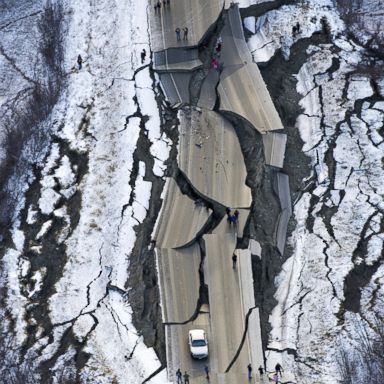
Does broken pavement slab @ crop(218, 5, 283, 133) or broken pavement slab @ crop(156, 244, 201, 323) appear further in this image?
broken pavement slab @ crop(218, 5, 283, 133)

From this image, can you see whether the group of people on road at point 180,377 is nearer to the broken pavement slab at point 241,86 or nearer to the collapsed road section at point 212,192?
the collapsed road section at point 212,192

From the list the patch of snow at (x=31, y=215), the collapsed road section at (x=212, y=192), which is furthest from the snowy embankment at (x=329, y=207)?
the patch of snow at (x=31, y=215)

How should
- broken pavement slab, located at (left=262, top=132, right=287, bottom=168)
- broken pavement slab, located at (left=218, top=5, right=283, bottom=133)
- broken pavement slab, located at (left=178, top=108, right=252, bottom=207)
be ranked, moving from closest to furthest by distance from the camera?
broken pavement slab, located at (left=178, top=108, right=252, bottom=207), broken pavement slab, located at (left=262, top=132, right=287, bottom=168), broken pavement slab, located at (left=218, top=5, right=283, bottom=133)

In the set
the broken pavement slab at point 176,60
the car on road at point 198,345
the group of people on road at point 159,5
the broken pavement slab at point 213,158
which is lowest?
the car on road at point 198,345

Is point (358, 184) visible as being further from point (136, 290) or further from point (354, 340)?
point (136, 290)

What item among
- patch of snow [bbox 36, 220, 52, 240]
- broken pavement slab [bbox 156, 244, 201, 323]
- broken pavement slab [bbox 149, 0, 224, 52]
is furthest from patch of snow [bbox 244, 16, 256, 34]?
patch of snow [bbox 36, 220, 52, 240]

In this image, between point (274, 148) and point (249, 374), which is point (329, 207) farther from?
point (249, 374)

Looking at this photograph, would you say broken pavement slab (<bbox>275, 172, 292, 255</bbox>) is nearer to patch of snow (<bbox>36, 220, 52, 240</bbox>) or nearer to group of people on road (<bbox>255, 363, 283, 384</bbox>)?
group of people on road (<bbox>255, 363, 283, 384</bbox>)

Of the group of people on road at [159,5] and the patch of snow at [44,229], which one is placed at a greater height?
the group of people on road at [159,5]

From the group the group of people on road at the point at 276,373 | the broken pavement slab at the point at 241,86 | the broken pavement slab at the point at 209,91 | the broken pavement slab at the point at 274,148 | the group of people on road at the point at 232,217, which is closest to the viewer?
the group of people on road at the point at 276,373
